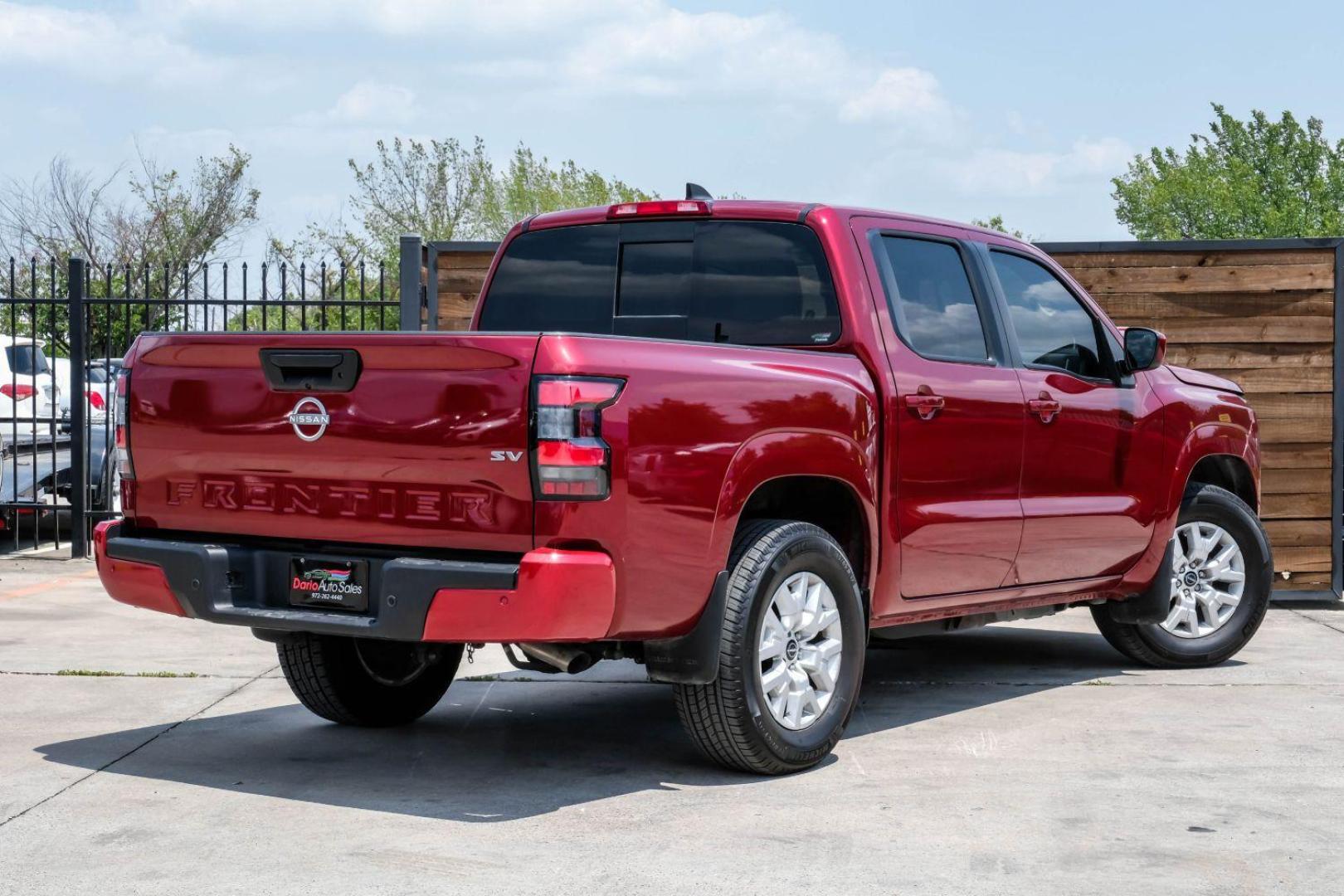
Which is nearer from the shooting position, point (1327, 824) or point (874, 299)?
point (1327, 824)

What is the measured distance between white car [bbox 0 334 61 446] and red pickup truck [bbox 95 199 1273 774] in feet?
22.5

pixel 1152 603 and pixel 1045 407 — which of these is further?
pixel 1152 603

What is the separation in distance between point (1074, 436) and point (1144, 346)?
68 centimetres

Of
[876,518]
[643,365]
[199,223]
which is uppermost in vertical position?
[199,223]

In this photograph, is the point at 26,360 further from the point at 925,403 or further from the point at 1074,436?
the point at 925,403

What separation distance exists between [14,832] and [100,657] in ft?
11.5

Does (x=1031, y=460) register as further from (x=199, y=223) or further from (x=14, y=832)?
(x=199, y=223)

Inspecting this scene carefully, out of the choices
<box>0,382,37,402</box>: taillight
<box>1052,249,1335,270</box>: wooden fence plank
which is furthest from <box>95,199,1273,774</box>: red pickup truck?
<box>0,382,37,402</box>: taillight

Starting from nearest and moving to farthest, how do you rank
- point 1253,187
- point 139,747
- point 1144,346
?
point 139,747 → point 1144,346 → point 1253,187

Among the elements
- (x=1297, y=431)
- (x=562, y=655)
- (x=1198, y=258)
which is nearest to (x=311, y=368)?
(x=562, y=655)

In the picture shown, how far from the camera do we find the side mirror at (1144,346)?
757 cm

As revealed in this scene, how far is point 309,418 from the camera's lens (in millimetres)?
5324

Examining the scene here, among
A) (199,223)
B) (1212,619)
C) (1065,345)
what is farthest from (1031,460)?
(199,223)

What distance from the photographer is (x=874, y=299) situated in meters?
6.29
